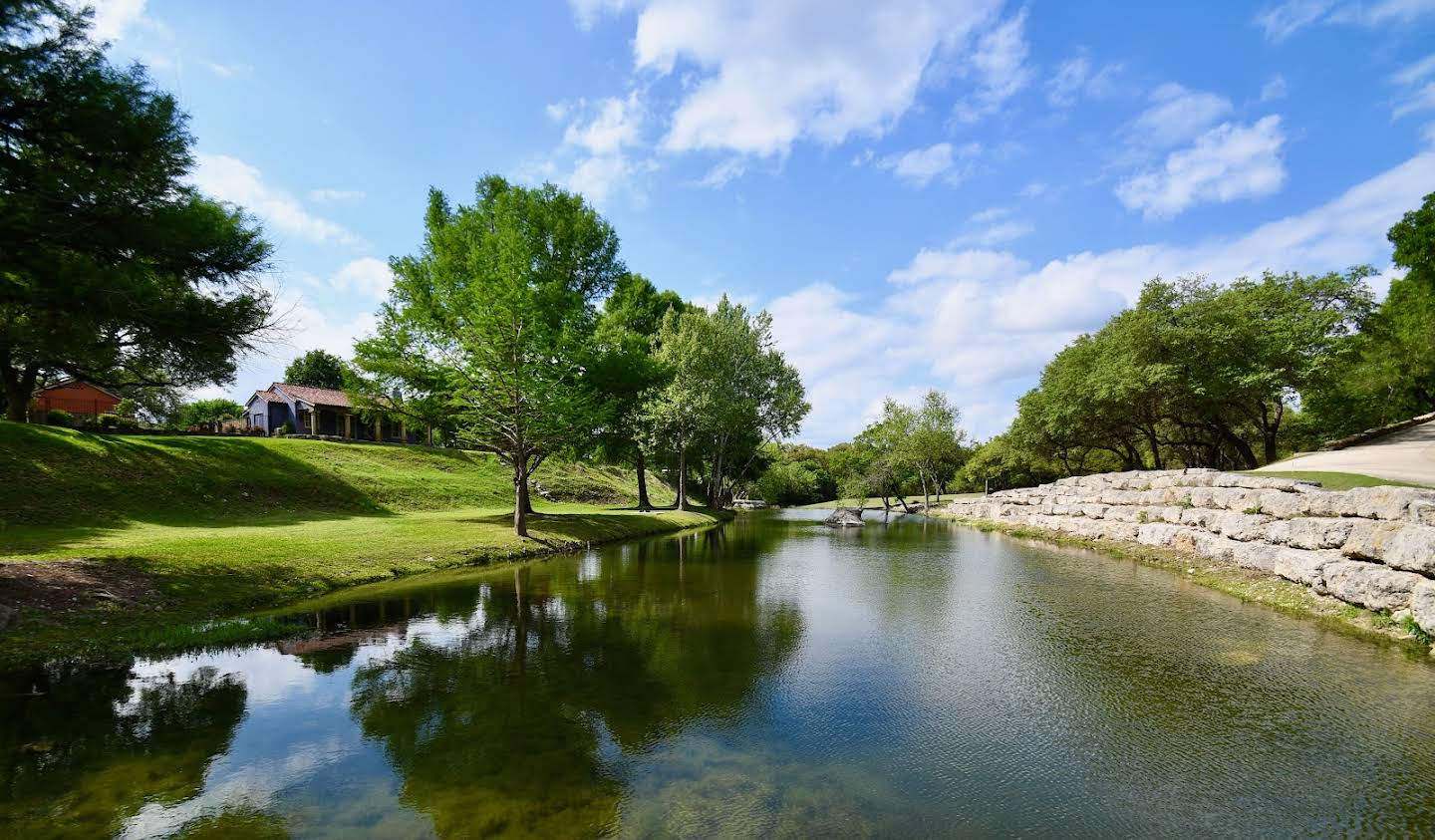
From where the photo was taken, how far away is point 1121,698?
8.16 meters

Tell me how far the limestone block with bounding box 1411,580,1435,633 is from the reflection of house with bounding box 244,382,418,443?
56.9 m

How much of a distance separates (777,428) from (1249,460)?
30880mm

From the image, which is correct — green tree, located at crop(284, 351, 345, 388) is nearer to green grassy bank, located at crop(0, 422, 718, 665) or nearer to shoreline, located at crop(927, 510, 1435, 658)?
green grassy bank, located at crop(0, 422, 718, 665)

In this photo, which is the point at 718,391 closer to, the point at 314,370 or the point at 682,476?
the point at 682,476

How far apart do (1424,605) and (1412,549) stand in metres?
1.11

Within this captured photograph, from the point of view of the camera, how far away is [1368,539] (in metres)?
11.7

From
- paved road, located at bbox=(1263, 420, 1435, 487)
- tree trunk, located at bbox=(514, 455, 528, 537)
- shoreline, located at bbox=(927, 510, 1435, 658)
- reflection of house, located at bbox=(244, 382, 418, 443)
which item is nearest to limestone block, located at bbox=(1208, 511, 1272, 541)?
shoreline, located at bbox=(927, 510, 1435, 658)

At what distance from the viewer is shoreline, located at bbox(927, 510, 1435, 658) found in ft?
33.9

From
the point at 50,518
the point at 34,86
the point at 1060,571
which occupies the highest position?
the point at 34,86

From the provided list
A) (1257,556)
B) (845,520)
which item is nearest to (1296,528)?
(1257,556)

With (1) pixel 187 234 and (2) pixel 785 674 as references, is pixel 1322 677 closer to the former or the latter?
(2) pixel 785 674

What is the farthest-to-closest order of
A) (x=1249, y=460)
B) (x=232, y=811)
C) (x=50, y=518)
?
(x=1249, y=460) → (x=50, y=518) → (x=232, y=811)

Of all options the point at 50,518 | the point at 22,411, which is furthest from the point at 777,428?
the point at 22,411

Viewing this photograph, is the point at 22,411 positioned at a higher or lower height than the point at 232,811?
higher
